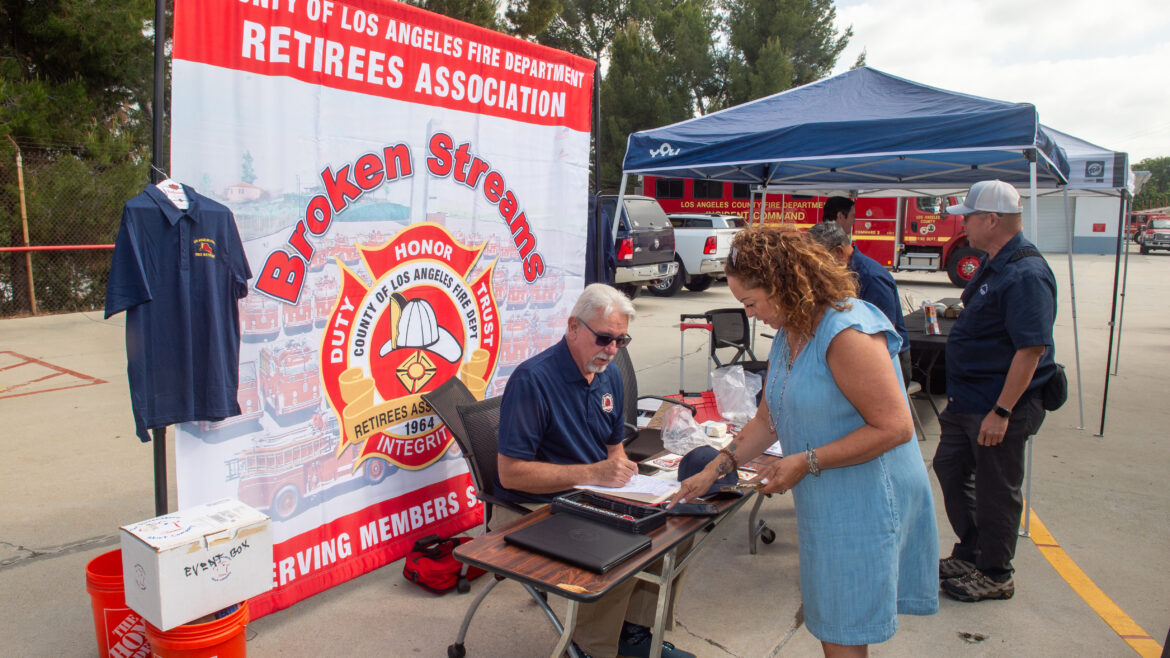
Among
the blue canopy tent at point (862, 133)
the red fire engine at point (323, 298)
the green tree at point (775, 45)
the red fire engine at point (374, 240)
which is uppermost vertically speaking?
the green tree at point (775, 45)

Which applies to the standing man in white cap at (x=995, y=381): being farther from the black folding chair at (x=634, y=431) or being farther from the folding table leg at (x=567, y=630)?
the folding table leg at (x=567, y=630)

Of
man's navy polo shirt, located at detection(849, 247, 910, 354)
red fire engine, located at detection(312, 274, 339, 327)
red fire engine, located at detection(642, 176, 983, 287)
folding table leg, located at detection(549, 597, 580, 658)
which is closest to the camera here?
folding table leg, located at detection(549, 597, 580, 658)

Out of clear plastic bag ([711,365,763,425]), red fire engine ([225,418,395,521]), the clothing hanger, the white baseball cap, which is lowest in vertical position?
red fire engine ([225,418,395,521])

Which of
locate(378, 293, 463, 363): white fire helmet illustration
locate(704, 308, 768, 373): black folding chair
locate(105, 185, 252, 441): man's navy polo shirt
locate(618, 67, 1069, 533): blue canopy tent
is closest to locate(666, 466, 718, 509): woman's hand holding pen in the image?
locate(105, 185, 252, 441): man's navy polo shirt

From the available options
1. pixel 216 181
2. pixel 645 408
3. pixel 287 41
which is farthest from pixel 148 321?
pixel 645 408

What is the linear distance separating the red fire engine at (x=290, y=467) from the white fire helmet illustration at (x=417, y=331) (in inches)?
20.1

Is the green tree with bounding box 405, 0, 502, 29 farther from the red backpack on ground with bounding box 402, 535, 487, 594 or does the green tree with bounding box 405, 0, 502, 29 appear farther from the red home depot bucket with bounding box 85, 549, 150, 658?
the red home depot bucket with bounding box 85, 549, 150, 658

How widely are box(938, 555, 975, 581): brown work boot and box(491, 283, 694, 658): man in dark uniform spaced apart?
Answer: 1411 millimetres

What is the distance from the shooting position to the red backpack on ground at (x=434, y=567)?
11.0 feet

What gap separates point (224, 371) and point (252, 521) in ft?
2.01

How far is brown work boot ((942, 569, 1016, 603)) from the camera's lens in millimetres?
3312

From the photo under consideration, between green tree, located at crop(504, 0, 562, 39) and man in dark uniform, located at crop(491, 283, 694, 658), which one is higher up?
green tree, located at crop(504, 0, 562, 39)

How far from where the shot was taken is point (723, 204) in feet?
64.4

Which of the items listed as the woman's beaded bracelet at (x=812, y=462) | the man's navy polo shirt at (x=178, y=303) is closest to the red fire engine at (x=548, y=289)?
the man's navy polo shirt at (x=178, y=303)
